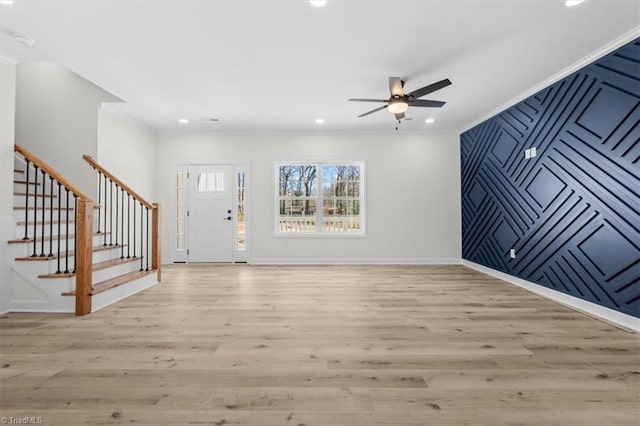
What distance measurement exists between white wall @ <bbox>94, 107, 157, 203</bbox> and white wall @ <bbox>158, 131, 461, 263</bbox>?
0.94 feet

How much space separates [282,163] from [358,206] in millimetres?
1902

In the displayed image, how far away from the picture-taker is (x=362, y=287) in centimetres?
422

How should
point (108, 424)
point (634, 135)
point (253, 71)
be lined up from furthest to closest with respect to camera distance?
point (253, 71)
point (634, 135)
point (108, 424)

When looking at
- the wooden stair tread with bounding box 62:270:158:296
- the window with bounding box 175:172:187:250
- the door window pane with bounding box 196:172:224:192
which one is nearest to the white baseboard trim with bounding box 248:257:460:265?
the window with bounding box 175:172:187:250

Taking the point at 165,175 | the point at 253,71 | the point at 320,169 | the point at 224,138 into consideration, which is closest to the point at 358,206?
the point at 320,169

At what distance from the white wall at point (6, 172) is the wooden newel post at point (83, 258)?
0.79 m

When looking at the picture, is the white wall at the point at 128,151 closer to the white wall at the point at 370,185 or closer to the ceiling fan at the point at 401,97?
the white wall at the point at 370,185

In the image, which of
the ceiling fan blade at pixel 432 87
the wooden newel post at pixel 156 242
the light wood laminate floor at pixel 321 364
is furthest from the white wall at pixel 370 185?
the ceiling fan blade at pixel 432 87

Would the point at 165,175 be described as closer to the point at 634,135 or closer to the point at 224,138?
the point at 224,138

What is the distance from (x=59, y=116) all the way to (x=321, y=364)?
531 centimetres

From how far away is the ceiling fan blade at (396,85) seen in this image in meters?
3.45

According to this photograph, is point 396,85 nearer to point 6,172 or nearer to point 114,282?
point 114,282

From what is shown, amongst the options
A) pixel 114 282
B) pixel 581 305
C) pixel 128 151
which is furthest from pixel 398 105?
pixel 128 151

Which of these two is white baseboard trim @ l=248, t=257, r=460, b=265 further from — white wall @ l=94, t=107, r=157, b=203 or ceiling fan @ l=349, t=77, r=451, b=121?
ceiling fan @ l=349, t=77, r=451, b=121
